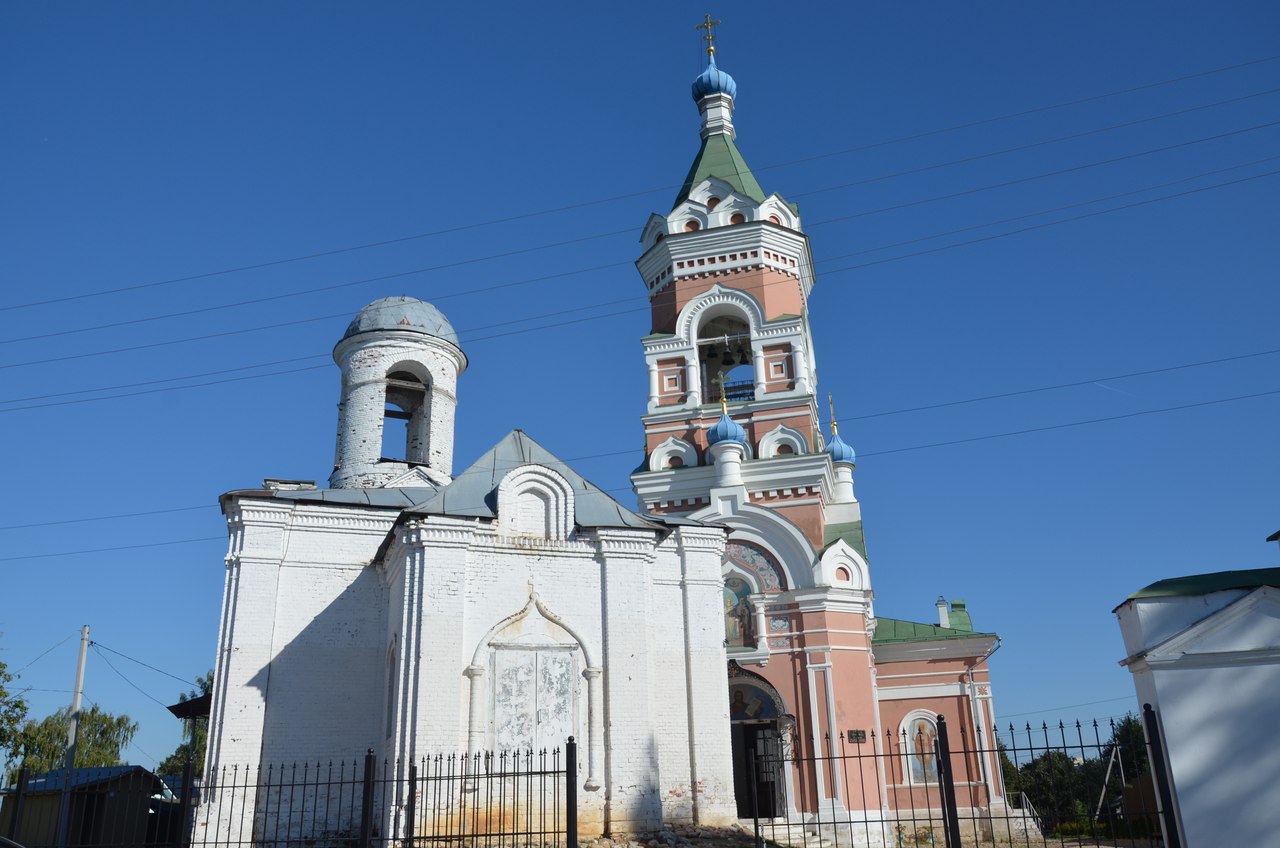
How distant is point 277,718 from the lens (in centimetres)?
1284

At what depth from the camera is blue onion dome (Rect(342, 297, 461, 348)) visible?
16938 mm

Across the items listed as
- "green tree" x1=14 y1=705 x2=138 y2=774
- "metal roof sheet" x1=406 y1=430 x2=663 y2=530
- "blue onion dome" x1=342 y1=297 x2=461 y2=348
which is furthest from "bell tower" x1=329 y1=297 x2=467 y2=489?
"green tree" x1=14 y1=705 x2=138 y2=774

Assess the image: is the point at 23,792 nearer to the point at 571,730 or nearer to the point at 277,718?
the point at 277,718

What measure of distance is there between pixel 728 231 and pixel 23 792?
15.5 m

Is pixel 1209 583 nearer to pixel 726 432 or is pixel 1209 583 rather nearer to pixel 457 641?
pixel 457 641

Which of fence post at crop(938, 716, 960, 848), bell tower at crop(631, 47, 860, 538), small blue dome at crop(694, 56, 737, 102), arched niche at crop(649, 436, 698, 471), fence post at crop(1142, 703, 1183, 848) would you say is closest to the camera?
→ fence post at crop(1142, 703, 1183, 848)

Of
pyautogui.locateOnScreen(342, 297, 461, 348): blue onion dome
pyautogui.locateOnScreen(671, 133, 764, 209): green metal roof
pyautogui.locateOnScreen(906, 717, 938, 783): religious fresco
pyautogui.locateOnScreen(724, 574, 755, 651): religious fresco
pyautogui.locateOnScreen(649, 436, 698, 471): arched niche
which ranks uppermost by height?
pyautogui.locateOnScreen(671, 133, 764, 209): green metal roof

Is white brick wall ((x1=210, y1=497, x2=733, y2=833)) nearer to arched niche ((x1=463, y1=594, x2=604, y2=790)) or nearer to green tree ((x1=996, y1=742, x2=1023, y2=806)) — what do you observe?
arched niche ((x1=463, y1=594, x2=604, y2=790))

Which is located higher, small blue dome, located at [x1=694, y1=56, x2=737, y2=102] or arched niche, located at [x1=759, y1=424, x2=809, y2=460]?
small blue dome, located at [x1=694, y1=56, x2=737, y2=102]

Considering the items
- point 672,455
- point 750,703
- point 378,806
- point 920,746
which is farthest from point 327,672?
point 920,746

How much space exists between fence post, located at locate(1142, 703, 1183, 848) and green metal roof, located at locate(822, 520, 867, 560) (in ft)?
34.1

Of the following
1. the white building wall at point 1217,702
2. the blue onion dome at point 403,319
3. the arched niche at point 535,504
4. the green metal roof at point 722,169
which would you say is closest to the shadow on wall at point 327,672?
the arched niche at point 535,504

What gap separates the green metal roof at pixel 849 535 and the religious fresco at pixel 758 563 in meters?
1.09

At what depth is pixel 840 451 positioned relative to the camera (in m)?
22.5
